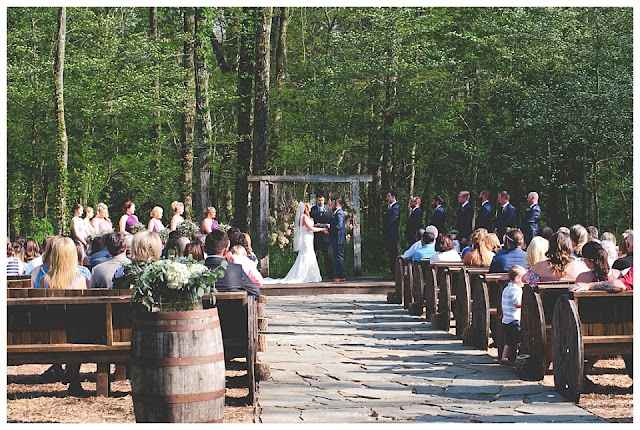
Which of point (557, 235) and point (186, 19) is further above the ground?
point (186, 19)

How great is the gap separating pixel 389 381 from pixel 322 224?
12.6 meters

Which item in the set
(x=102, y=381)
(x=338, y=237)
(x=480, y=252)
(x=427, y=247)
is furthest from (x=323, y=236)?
(x=102, y=381)

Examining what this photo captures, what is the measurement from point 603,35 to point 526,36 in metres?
2.40

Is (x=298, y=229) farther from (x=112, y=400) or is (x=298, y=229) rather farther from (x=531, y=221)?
(x=112, y=400)

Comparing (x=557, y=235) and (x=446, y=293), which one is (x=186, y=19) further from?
(x=557, y=235)

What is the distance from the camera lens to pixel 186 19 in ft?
94.0

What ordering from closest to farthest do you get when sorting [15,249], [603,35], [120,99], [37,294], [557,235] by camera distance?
[37,294]
[557,235]
[15,249]
[603,35]
[120,99]

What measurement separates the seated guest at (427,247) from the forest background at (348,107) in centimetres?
920

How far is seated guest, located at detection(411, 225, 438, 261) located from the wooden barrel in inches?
371

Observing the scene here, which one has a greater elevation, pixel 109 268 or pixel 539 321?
A: pixel 109 268

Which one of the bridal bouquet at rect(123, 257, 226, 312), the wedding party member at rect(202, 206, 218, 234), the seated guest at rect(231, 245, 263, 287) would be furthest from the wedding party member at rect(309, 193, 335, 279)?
the bridal bouquet at rect(123, 257, 226, 312)

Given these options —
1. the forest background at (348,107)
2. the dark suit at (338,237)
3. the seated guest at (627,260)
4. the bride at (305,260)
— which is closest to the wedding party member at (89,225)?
the bride at (305,260)

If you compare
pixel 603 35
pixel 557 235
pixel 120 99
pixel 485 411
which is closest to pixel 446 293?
pixel 557 235

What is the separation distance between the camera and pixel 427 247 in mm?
15984
